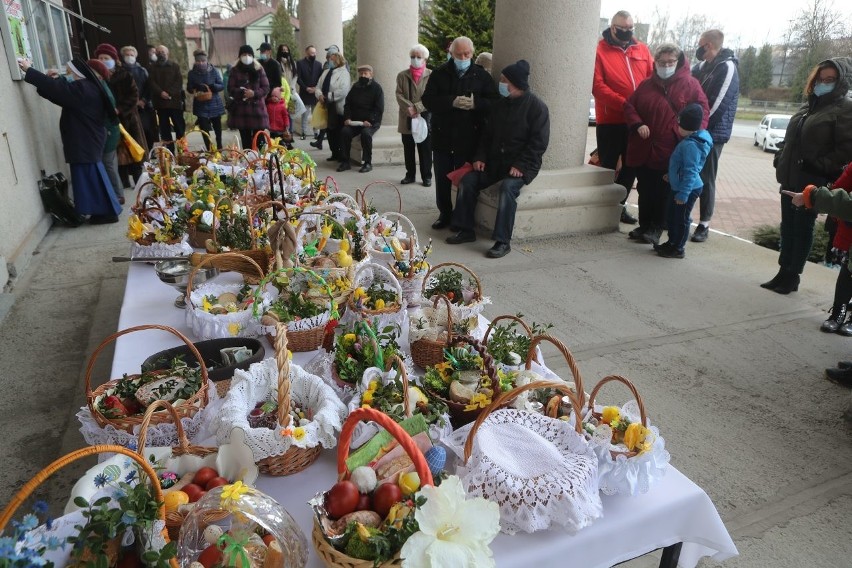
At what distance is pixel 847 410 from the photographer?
298 centimetres

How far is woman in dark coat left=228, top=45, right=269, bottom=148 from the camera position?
8211 mm

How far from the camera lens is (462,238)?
220 inches

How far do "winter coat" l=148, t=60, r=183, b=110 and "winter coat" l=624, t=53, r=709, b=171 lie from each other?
23.9 feet

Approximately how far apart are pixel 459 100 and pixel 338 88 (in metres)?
3.70

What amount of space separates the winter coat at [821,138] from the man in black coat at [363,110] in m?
5.47

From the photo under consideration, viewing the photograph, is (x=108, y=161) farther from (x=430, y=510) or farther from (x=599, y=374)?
(x=430, y=510)

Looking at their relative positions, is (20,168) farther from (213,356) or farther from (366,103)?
(213,356)

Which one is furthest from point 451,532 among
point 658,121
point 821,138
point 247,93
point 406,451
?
point 247,93

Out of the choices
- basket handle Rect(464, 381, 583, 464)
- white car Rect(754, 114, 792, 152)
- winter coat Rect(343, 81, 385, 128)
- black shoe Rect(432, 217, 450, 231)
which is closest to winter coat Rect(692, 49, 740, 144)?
black shoe Rect(432, 217, 450, 231)

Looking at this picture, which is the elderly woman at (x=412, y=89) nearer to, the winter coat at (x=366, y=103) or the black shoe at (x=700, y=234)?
the winter coat at (x=366, y=103)

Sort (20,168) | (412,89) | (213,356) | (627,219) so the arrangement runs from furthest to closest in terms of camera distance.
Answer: (412,89)
(627,219)
(20,168)
(213,356)

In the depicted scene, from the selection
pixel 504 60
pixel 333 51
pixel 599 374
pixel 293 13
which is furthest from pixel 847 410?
pixel 293 13

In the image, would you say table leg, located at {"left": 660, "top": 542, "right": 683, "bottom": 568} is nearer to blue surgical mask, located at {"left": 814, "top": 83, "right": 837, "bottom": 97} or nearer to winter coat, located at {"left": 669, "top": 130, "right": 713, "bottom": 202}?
blue surgical mask, located at {"left": 814, "top": 83, "right": 837, "bottom": 97}

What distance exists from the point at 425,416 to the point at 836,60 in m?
4.01
